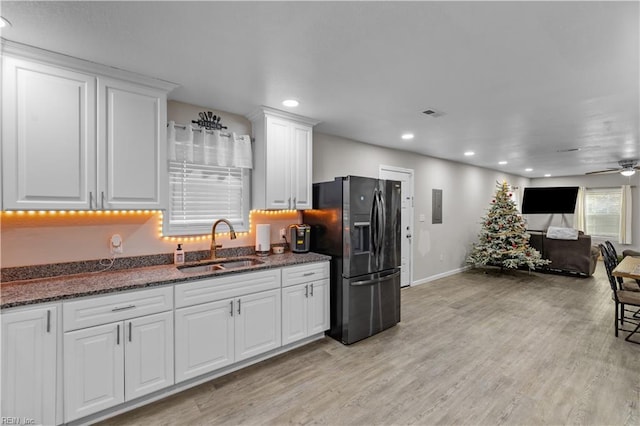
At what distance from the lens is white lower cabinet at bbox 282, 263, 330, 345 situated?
9.64 feet

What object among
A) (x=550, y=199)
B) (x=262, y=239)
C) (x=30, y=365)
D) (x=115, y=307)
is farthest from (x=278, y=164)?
(x=550, y=199)

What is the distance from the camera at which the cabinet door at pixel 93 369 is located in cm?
188

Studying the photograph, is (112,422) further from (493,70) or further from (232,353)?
(493,70)

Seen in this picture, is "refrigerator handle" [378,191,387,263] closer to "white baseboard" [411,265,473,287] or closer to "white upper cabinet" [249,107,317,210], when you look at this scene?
"white upper cabinet" [249,107,317,210]

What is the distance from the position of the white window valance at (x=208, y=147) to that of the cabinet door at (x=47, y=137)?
0.72m

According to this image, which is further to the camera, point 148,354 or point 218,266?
point 218,266

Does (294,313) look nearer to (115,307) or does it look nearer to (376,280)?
(376,280)

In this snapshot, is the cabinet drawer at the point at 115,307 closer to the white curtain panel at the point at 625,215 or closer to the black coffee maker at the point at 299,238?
the black coffee maker at the point at 299,238

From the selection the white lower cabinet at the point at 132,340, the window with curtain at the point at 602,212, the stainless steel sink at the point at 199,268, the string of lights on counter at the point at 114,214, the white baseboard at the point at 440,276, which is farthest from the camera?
the window with curtain at the point at 602,212

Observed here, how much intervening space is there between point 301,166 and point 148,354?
230cm

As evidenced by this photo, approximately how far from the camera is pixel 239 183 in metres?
3.32

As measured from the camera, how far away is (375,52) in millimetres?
2021

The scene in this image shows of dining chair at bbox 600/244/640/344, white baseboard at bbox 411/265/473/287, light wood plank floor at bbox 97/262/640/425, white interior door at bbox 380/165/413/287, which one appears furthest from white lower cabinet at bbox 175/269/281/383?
dining chair at bbox 600/244/640/344

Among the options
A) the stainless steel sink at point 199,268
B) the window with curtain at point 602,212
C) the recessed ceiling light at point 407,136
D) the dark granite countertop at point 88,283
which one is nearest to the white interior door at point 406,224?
the recessed ceiling light at point 407,136
